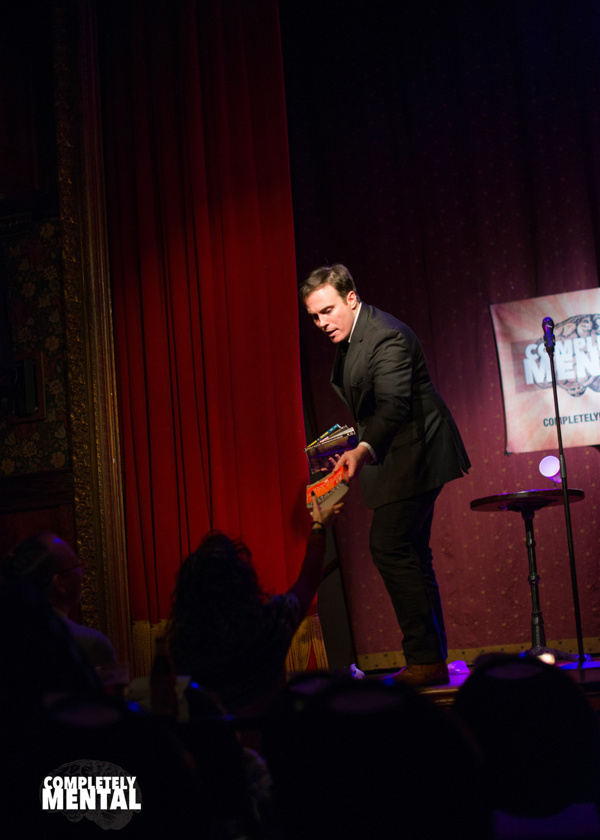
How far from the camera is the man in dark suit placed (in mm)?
2650

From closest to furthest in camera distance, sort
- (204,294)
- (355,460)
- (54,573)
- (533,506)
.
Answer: (54,573) < (355,460) < (533,506) < (204,294)

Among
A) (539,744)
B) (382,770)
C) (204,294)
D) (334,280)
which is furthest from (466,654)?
(382,770)

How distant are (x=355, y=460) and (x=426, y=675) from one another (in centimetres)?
76

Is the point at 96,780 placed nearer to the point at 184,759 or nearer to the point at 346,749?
the point at 184,759

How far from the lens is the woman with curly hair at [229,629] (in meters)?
1.71

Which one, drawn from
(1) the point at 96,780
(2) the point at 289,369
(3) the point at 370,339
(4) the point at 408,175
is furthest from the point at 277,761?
(4) the point at 408,175

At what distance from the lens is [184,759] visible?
51.5 inches

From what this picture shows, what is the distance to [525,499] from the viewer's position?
319 cm

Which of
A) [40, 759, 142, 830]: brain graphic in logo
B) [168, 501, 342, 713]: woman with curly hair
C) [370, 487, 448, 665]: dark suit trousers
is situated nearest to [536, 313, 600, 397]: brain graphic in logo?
[370, 487, 448, 665]: dark suit trousers

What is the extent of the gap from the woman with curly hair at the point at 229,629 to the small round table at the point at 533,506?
5.19 ft

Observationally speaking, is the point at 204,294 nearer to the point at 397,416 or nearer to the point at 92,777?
the point at 397,416

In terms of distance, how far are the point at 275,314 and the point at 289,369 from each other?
280mm

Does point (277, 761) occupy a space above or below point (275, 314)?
below

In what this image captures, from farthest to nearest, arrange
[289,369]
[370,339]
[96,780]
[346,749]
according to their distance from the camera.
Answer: [289,369], [370,339], [96,780], [346,749]
